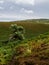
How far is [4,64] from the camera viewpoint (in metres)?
19.9

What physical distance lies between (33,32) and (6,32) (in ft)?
25.0

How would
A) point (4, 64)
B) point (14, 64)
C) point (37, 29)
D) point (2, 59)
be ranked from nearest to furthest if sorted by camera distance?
1. point (14, 64)
2. point (4, 64)
3. point (2, 59)
4. point (37, 29)

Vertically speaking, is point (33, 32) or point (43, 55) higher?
point (43, 55)

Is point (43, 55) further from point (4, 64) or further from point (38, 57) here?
point (4, 64)

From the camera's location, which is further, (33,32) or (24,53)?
(33,32)

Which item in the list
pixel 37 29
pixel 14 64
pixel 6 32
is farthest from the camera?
pixel 37 29

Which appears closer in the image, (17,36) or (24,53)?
(24,53)

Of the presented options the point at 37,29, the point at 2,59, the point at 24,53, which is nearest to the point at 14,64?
the point at 24,53

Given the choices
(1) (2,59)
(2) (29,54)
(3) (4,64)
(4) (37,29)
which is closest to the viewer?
(2) (29,54)

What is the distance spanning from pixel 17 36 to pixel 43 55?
2646 centimetres

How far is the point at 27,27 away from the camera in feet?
244

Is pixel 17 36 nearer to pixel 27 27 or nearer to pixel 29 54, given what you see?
pixel 29 54

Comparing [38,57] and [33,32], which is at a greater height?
[38,57]

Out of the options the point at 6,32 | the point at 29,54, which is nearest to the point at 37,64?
the point at 29,54
